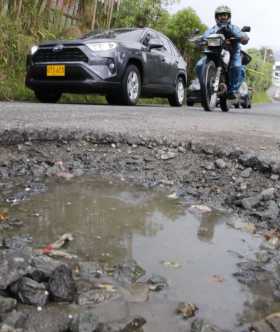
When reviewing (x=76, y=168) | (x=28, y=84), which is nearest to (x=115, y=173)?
(x=76, y=168)

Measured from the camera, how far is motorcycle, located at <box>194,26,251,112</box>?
670 centimetres

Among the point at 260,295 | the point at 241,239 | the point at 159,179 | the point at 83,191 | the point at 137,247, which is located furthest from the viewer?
the point at 159,179

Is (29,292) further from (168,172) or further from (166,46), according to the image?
(166,46)

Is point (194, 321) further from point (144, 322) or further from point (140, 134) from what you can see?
point (140, 134)

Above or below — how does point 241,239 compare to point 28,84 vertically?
below

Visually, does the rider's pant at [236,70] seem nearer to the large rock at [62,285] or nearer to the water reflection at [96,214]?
the water reflection at [96,214]

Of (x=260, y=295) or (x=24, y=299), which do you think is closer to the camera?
(x=24, y=299)

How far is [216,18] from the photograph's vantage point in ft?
22.9

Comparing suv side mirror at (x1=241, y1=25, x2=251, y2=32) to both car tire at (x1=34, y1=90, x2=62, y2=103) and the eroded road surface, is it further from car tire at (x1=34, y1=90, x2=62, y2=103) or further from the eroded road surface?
the eroded road surface

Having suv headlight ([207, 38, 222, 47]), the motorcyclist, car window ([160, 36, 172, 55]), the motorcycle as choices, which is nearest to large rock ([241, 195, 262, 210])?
the motorcycle

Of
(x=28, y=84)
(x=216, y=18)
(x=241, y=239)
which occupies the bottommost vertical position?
(x=241, y=239)

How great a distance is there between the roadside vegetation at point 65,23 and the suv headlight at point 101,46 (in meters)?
1.50

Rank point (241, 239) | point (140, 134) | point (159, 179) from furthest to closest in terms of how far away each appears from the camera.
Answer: point (140, 134)
point (159, 179)
point (241, 239)

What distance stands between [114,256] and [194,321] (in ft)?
1.55
